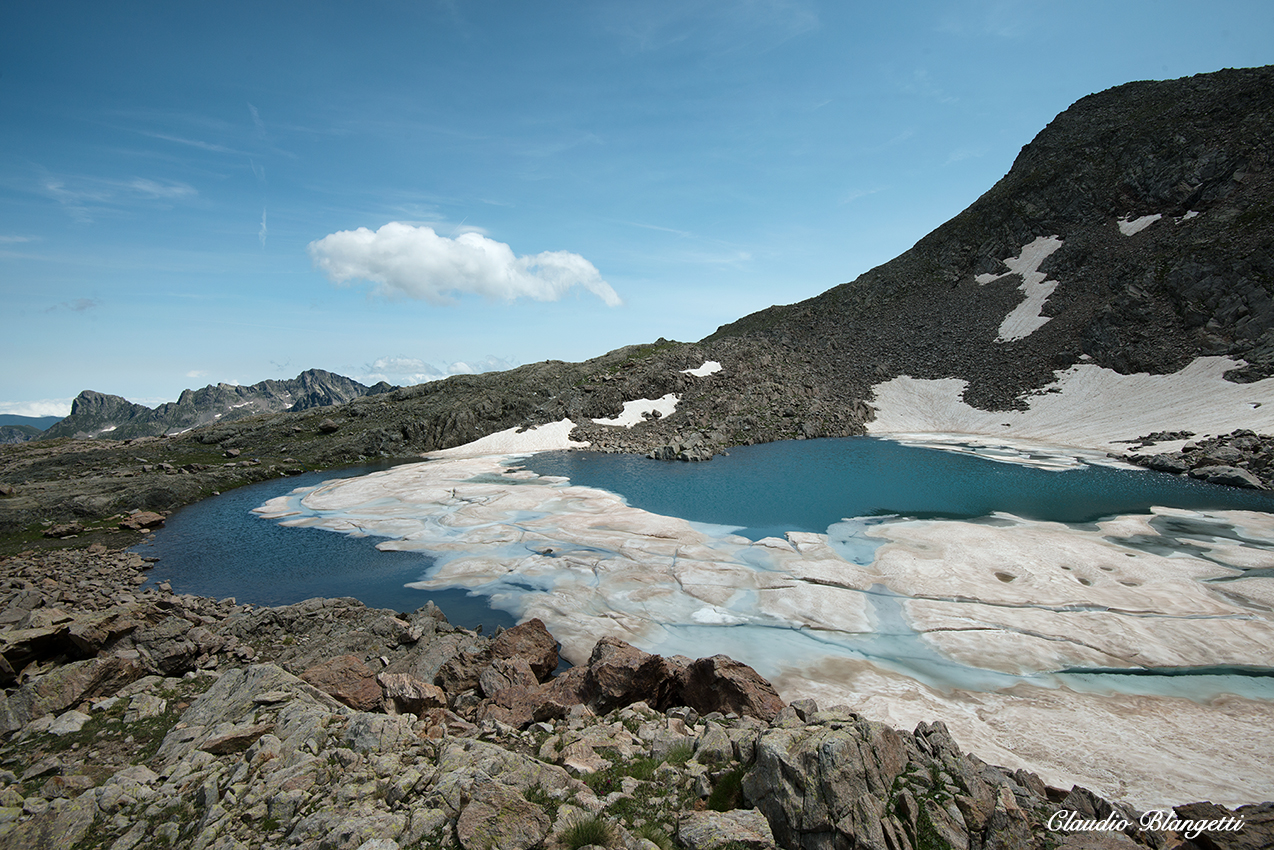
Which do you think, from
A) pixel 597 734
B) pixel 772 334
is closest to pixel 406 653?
pixel 597 734

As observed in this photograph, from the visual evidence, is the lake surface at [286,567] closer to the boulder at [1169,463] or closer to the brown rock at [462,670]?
the brown rock at [462,670]

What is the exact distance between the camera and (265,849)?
822cm

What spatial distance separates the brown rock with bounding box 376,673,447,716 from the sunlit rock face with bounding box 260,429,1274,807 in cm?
625

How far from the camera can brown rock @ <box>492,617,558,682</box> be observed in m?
18.5

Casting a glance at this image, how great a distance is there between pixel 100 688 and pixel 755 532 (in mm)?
28497

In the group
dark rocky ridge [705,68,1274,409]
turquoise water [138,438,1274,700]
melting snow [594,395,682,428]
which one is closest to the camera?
turquoise water [138,438,1274,700]

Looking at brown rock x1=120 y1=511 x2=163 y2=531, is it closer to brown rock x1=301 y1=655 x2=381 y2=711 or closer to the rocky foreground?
the rocky foreground

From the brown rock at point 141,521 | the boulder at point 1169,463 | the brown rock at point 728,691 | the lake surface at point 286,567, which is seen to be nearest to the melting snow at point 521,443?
the lake surface at point 286,567

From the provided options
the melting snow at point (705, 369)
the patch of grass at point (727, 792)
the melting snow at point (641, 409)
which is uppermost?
the melting snow at point (705, 369)

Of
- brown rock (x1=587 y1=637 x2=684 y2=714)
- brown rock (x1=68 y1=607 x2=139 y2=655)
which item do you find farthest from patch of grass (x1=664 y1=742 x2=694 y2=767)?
brown rock (x1=68 y1=607 x2=139 y2=655)

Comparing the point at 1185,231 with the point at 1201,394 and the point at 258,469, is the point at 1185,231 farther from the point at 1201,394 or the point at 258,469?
the point at 258,469

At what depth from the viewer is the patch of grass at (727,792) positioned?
930 centimetres

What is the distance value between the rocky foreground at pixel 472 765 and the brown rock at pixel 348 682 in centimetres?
6

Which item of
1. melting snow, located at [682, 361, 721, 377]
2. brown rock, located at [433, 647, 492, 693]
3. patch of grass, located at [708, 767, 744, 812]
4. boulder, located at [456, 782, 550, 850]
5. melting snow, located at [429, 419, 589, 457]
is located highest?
melting snow, located at [682, 361, 721, 377]
